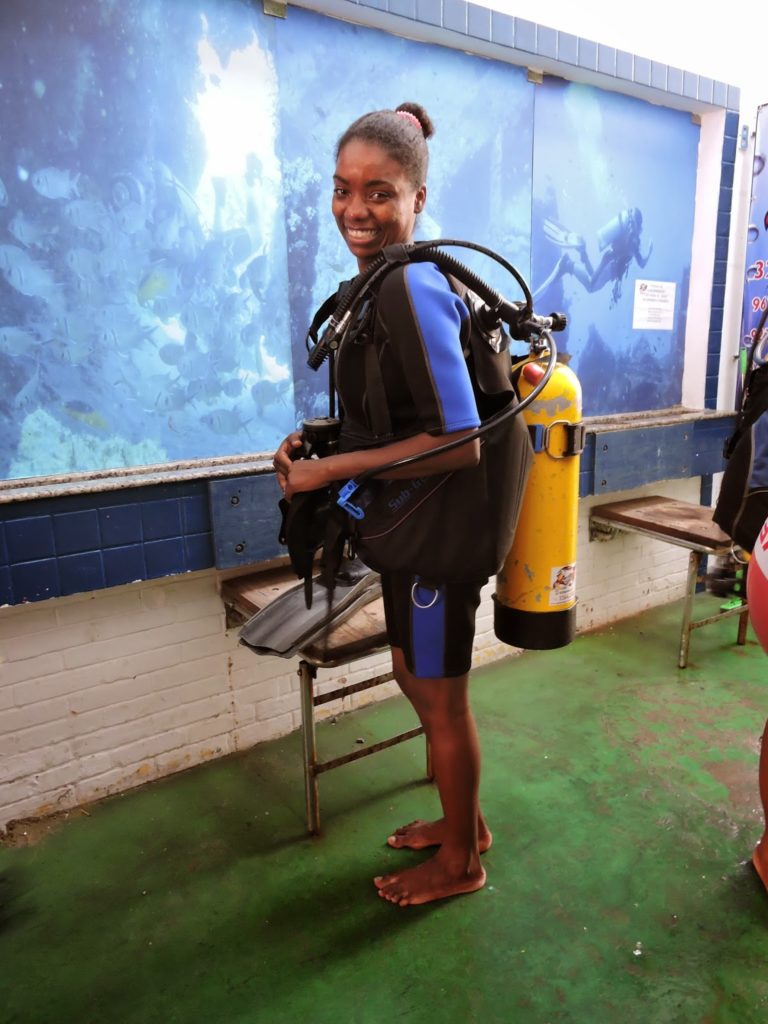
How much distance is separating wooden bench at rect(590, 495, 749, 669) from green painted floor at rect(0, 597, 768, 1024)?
489 millimetres

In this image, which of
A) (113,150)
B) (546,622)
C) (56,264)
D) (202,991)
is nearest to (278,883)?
(202,991)

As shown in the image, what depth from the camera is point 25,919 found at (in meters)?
1.83

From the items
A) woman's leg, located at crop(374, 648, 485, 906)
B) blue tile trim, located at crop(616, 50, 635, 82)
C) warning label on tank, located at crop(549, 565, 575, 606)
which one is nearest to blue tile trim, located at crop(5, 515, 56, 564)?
woman's leg, located at crop(374, 648, 485, 906)

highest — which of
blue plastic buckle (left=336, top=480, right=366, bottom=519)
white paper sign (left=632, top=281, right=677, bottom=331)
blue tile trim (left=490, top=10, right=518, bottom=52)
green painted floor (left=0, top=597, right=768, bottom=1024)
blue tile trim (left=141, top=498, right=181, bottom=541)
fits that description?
blue tile trim (left=490, top=10, right=518, bottom=52)

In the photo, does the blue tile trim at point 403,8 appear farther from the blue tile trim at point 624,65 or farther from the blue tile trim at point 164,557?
the blue tile trim at point 164,557

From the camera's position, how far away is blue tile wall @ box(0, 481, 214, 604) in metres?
1.92

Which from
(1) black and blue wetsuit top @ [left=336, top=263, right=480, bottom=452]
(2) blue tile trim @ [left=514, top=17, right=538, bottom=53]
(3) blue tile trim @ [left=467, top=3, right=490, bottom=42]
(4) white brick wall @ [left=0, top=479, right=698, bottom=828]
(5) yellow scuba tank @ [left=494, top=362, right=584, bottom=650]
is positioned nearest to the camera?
(1) black and blue wetsuit top @ [left=336, top=263, right=480, bottom=452]

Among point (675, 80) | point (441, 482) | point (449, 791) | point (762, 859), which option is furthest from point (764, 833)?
point (675, 80)

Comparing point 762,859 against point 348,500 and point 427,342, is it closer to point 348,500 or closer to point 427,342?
point 348,500

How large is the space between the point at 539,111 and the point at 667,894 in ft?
9.46

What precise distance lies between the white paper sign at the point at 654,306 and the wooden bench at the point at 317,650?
2.20 meters

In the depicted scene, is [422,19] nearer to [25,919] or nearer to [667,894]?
[667,894]

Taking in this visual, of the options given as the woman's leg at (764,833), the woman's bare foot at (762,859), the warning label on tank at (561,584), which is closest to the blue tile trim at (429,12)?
the warning label on tank at (561,584)

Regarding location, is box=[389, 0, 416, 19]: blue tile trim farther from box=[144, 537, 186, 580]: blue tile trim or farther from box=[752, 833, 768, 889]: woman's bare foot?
box=[752, 833, 768, 889]: woman's bare foot
